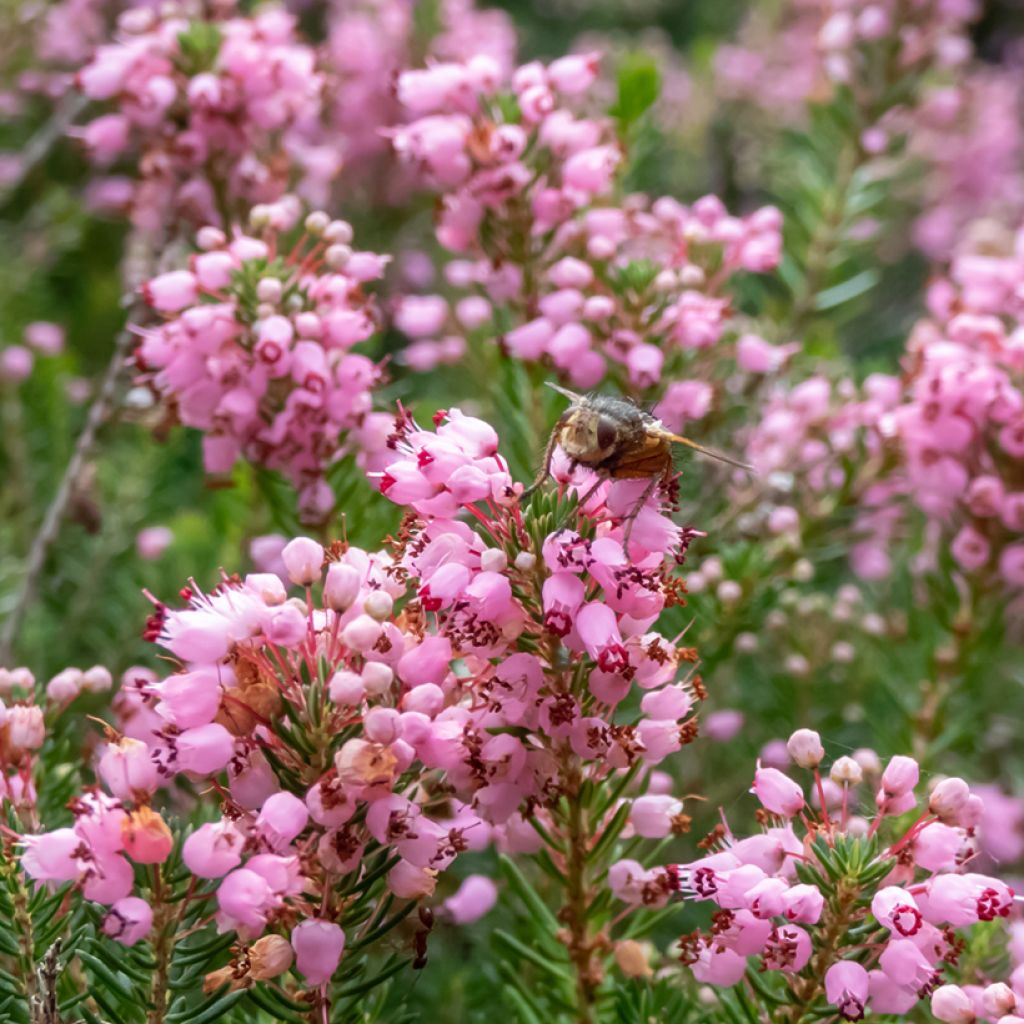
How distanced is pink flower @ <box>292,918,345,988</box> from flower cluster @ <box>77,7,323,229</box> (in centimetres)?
124

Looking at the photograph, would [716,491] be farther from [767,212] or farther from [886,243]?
[886,243]

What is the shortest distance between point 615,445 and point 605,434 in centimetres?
1

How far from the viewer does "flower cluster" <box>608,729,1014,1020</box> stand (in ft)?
2.86

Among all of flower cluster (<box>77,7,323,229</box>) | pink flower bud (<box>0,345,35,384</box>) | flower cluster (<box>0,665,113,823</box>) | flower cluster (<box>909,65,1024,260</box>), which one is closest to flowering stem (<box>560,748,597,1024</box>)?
flower cluster (<box>0,665,113,823</box>)

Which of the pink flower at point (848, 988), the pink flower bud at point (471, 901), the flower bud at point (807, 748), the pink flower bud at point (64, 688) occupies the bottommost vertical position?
the pink flower bud at point (471, 901)

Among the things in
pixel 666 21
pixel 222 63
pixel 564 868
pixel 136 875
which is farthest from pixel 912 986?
pixel 666 21

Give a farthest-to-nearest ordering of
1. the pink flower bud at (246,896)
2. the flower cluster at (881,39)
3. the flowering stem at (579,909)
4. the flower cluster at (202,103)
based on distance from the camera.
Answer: the flower cluster at (881,39) < the flower cluster at (202,103) < the flowering stem at (579,909) < the pink flower bud at (246,896)

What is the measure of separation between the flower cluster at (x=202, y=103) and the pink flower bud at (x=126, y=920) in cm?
120

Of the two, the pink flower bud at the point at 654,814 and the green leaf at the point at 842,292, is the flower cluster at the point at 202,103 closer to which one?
the green leaf at the point at 842,292

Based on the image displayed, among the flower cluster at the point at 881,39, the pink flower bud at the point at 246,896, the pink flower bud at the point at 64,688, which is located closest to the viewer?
the pink flower bud at the point at 246,896

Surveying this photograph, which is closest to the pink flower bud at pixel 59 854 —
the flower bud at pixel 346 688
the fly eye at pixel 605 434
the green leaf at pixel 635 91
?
the flower bud at pixel 346 688

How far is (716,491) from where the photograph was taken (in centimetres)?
173

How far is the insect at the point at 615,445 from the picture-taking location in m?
0.95

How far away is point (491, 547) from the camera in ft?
3.15
